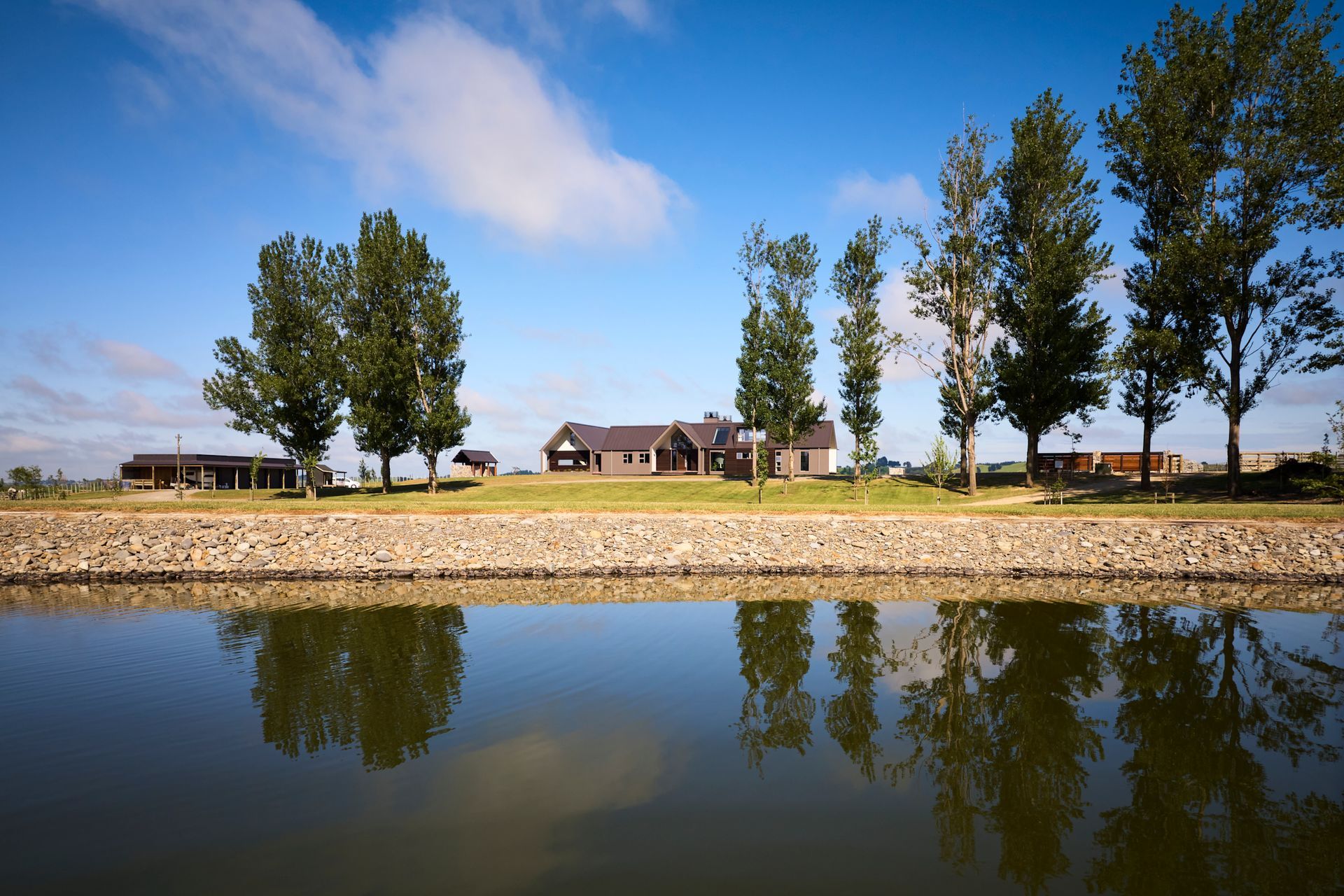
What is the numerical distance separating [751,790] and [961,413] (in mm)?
37560

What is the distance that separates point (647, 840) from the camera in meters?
6.89

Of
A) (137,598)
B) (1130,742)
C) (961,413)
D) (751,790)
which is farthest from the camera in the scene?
(961,413)

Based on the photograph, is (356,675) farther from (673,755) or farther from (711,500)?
(711,500)

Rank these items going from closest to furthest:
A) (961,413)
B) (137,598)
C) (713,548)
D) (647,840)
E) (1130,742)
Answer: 1. (647,840)
2. (1130,742)
3. (137,598)
4. (713,548)
5. (961,413)

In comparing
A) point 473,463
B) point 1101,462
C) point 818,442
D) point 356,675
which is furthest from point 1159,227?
point 473,463

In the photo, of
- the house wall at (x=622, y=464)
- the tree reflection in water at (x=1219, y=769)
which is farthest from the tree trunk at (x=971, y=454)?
the house wall at (x=622, y=464)

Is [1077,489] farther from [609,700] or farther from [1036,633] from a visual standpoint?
[609,700]

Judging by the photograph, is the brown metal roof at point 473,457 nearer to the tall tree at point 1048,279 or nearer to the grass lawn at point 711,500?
the grass lawn at point 711,500

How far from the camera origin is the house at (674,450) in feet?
200

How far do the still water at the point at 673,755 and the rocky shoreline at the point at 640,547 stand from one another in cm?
672

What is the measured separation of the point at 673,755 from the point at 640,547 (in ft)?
53.1

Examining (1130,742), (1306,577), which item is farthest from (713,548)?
(1306,577)

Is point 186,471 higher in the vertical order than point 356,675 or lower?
higher

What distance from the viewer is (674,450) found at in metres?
65.0
